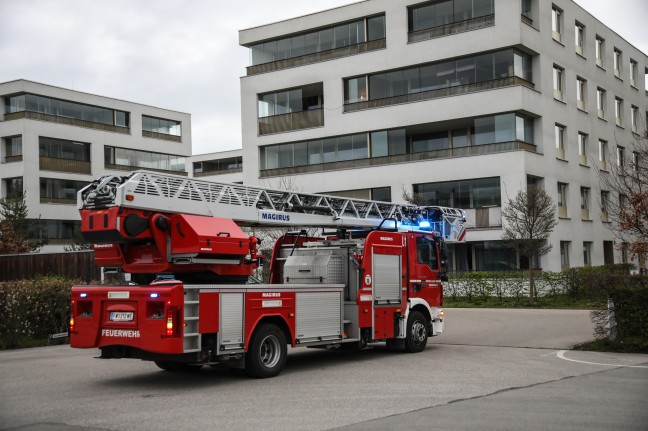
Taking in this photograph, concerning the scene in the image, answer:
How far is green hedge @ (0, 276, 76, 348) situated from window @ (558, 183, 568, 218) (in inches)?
1162

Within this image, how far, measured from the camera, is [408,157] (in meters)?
41.8

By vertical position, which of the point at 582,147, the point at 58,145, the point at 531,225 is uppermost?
the point at 58,145

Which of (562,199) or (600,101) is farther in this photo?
(600,101)

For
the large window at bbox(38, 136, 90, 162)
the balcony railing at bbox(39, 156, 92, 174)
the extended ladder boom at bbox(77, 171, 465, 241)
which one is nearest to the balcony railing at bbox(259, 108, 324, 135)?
the balcony railing at bbox(39, 156, 92, 174)

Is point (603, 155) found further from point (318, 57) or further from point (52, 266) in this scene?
point (52, 266)

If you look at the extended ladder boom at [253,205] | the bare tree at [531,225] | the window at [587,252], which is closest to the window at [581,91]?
the window at [587,252]

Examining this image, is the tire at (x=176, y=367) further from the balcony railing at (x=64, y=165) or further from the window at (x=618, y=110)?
the balcony railing at (x=64, y=165)

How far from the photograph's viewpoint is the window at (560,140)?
41.9 m

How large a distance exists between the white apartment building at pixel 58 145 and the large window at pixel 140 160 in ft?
0.28

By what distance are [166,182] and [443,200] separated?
29.2 metres

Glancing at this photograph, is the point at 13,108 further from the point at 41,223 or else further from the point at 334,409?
the point at 334,409

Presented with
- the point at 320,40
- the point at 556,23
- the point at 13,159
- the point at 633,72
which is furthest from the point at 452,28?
the point at 13,159

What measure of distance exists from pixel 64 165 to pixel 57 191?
2248 millimetres

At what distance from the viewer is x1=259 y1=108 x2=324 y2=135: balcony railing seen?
45656mm
